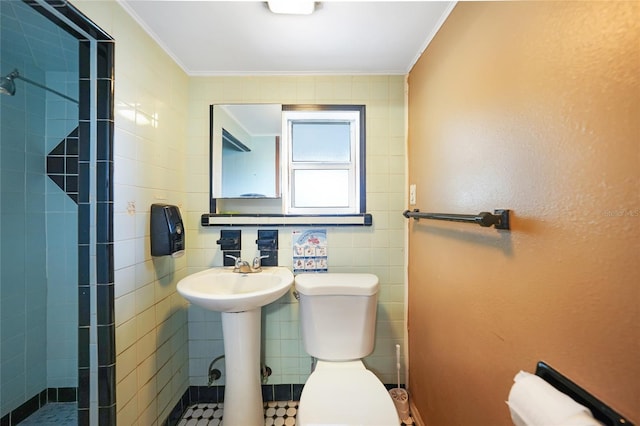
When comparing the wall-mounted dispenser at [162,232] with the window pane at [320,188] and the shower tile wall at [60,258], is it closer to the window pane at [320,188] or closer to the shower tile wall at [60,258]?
the shower tile wall at [60,258]

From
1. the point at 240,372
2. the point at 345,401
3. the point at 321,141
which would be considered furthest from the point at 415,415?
the point at 321,141

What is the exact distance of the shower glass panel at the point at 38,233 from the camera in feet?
4.07

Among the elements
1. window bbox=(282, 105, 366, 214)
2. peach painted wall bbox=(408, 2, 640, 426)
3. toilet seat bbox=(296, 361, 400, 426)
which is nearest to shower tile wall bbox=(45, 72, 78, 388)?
window bbox=(282, 105, 366, 214)

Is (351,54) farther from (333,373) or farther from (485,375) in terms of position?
(333,373)

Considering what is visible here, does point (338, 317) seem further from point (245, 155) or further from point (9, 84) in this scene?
point (9, 84)

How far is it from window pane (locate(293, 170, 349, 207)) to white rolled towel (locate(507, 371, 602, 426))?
1232 mm

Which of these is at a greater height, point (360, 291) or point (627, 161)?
point (627, 161)

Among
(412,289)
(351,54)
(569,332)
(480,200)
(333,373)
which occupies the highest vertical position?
(351,54)

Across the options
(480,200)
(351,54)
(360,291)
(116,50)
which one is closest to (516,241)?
(480,200)

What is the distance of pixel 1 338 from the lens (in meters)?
1.24

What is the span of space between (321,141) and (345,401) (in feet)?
4.75

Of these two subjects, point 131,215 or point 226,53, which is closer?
point 131,215

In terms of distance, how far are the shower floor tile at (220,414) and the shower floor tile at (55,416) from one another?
553mm

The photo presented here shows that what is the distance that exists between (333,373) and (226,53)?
180cm
